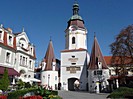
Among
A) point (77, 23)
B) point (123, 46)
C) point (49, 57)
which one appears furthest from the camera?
point (77, 23)

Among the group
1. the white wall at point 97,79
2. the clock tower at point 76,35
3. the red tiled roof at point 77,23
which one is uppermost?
the red tiled roof at point 77,23

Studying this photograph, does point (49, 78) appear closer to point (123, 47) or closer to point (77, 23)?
point (77, 23)

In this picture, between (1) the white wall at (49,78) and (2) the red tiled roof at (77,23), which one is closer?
(1) the white wall at (49,78)

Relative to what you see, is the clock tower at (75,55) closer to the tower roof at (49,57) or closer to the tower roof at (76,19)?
the tower roof at (76,19)

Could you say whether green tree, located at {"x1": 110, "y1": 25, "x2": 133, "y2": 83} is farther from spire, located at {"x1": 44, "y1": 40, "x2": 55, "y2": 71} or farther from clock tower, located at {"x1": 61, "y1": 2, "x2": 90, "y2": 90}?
spire, located at {"x1": 44, "y1": 40, "x2": 55, "y2": 71}

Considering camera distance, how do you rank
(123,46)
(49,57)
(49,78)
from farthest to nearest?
(49,57) → (49,78) → (123,46)

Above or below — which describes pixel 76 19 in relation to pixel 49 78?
above

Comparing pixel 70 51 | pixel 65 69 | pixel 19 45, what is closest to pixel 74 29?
pixel 70 51

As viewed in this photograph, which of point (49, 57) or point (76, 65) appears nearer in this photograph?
point (76, 65)

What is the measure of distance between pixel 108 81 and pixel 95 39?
12310 mm

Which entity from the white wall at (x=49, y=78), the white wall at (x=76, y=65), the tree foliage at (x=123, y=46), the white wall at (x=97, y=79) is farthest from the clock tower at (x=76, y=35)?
the tree foliage at (x=123, y=46)

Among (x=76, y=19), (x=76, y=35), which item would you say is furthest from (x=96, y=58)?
(x=76, y=19)

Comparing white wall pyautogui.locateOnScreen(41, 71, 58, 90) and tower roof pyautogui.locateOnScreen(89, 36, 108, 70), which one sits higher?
tower roof pyautogui.locateOnScreen(89, 36, 108, 70)

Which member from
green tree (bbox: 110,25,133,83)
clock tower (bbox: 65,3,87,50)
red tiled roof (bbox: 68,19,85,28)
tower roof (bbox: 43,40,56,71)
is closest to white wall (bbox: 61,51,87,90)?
clock tower (bbox: 65,3,87,50)
